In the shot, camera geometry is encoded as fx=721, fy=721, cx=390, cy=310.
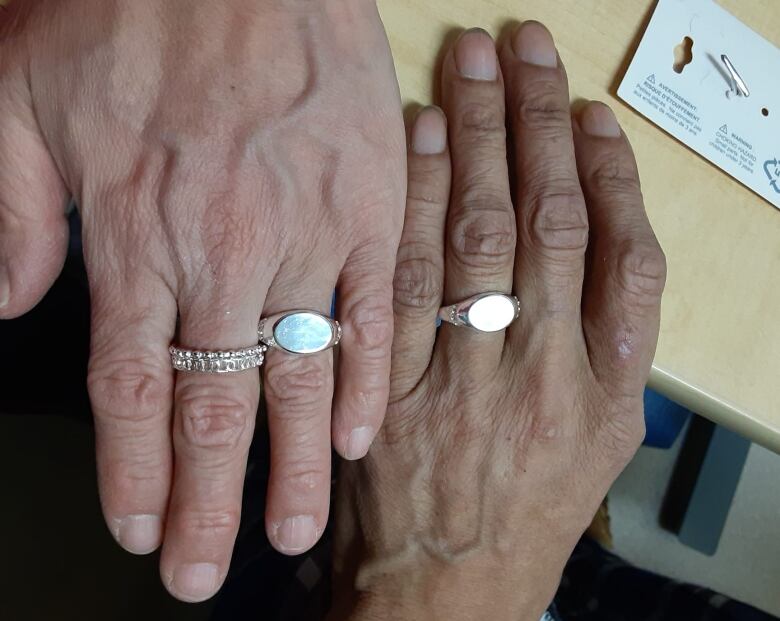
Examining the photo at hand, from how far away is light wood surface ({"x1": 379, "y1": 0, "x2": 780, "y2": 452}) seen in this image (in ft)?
2.23

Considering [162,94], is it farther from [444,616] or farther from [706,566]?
[706,566]

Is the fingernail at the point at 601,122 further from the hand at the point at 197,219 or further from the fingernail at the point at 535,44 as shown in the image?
the hand at the point at 197,219

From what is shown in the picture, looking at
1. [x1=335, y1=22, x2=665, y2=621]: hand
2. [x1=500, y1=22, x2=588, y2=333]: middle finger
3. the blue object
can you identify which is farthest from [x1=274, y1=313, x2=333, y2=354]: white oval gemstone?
the blue object

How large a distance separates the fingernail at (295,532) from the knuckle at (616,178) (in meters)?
0.40

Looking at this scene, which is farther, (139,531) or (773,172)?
(773,172)

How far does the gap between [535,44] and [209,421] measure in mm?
439

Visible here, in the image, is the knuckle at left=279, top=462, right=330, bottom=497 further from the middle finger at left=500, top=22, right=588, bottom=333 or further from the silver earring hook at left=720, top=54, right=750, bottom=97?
the silver earring hook at left=720, top=54, right=750, bottom=97

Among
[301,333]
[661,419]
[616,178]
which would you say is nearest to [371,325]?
[301,333]

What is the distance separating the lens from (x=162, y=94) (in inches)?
21.5

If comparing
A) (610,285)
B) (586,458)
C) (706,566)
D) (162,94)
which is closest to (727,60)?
(610,285)

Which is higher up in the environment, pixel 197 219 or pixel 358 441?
pixel 197 219

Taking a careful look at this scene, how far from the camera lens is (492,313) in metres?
0.65

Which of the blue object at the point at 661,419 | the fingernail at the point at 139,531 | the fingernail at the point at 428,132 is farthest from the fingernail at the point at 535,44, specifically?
the blue object at the point at 661,419

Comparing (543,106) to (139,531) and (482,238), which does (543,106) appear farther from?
(139,531)
